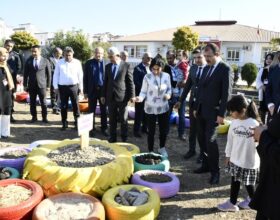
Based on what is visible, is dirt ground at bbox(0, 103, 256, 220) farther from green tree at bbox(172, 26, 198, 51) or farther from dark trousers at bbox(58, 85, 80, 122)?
green tree at bbox(172, 26, 198, 51)

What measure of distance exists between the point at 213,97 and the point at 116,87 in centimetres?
237

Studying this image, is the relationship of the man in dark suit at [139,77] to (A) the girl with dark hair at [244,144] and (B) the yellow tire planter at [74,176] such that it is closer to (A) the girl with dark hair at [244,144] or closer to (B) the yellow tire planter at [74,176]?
(B) the yellow tire planter at [74,176]

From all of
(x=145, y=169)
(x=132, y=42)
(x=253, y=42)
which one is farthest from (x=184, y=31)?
(x=145, y=169)

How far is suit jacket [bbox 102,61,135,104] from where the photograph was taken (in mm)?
6551

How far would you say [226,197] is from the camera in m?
4.50

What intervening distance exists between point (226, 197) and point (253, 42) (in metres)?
31.9

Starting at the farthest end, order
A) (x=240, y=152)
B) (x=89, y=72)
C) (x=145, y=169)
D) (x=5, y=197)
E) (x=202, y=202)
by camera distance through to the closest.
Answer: (x=89, y=72)
(x=145, y=169)
(x=202, y=202)
(x=240, y=152)
(x=5, y=197)

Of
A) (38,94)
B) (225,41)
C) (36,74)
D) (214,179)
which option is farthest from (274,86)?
(225,41)

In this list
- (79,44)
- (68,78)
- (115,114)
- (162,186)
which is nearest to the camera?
(162,186)

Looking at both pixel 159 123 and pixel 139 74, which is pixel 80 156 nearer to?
pixel 159 123

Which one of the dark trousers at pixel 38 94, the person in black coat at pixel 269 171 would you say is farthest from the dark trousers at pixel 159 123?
the dark trousers at pixel 38 94

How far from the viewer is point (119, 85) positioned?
21.5 feet

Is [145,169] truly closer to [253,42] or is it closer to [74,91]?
[74,91]

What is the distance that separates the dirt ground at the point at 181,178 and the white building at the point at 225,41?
2612cm
